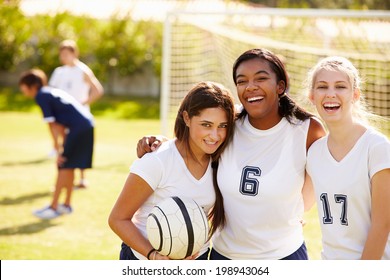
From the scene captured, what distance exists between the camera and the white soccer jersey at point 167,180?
120 inches

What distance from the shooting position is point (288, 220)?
10.5 ft

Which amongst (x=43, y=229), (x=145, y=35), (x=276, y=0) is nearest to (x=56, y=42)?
(x=145, y=35)

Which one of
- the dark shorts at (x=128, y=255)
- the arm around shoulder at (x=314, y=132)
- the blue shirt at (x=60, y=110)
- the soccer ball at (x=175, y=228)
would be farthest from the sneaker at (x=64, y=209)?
the arm around shoulder at (x=314, y=132)

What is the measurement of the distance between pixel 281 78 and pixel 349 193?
2.47ft

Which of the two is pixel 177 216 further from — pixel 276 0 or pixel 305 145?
pixel 276 0

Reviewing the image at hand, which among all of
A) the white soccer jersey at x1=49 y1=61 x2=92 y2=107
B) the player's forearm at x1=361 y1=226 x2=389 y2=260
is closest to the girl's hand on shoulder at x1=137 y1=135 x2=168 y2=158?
the player's forearm at x1=361 y1=226 x2=389 y2=260

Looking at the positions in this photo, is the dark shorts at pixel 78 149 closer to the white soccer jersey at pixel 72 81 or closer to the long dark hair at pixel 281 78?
the white soccer jersey at pixel 72 81

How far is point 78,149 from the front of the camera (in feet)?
24.0

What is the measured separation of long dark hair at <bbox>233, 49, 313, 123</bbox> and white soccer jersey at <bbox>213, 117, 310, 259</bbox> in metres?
0.05

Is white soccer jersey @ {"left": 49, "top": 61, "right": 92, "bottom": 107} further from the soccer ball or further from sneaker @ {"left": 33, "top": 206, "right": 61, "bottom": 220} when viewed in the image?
the soccer ball

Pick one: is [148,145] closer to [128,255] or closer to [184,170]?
[184,170]

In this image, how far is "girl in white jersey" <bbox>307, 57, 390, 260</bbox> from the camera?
107 inches

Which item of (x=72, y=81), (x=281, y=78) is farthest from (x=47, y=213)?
(x=281, y=78)
